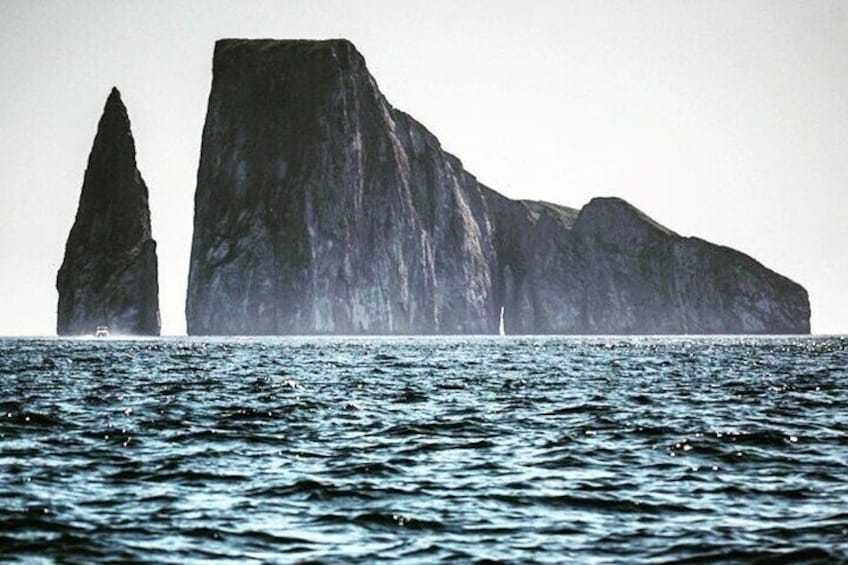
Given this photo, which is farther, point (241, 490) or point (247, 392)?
point (247, 392)

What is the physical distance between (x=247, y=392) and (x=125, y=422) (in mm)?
11474

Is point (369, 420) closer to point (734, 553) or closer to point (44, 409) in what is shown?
point (44, 409)

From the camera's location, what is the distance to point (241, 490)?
609 inches

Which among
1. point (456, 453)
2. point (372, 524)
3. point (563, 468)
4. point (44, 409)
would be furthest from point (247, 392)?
point (372, 524)

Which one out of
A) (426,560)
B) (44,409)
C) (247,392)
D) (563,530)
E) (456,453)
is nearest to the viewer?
(426,560)

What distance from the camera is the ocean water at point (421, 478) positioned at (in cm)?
1198

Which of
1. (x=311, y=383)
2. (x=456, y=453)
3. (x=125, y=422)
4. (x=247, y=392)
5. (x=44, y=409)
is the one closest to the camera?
(x=456, y=453)

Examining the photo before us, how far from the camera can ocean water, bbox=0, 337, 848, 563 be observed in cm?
1198

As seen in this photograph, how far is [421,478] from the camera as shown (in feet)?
55.6

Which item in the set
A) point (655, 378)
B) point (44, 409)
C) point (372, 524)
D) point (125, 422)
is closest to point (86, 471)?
point (372, 524)

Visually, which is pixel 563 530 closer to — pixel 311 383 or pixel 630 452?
pixel 630 452

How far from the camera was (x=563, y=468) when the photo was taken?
1794 cm

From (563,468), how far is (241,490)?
A: 19.0ft

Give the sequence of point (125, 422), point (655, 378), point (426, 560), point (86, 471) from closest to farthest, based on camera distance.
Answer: point (426, 560) < point (86, 471) < point (125, 422) < point (655, 378)
